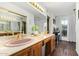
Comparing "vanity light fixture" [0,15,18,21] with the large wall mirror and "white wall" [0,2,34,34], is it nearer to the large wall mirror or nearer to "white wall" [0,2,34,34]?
the large wall mirror

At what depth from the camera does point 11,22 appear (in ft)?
6.51

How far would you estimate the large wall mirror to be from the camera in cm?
179

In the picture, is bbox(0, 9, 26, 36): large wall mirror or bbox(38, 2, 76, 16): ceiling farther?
bbox(38, 2, 76, 16): ceiling

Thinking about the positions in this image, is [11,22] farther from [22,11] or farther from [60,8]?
[60,8]

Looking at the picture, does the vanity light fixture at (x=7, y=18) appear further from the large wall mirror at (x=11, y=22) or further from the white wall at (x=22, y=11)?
the white wall at (x=22, y=11)

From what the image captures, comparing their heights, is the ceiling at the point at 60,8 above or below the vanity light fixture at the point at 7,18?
above

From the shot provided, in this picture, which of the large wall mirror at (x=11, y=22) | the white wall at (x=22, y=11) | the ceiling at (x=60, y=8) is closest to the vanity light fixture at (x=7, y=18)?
the large wall mirror at (x=11, y=22)

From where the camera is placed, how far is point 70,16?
7.93 ft

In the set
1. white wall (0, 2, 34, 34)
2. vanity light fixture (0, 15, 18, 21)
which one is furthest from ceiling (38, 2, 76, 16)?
vanity light fixture (0, 15, 18, 21)

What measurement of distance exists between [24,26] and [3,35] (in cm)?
60

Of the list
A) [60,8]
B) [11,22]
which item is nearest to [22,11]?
[11,22]

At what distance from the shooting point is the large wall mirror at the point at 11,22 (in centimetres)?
179

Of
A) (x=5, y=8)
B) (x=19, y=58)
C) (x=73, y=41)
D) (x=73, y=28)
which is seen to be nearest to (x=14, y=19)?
(x=5, y=8)

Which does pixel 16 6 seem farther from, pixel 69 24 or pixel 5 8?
pixel 69 24
